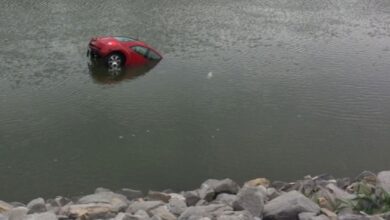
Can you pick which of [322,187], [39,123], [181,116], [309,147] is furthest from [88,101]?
[322,187]

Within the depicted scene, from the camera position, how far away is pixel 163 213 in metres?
10.5

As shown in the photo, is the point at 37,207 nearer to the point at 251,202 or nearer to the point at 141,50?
the point at 251,202

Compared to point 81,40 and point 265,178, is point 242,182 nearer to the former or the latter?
point 265,178

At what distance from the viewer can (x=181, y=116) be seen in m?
17.2

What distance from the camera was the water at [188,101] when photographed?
1436 cm

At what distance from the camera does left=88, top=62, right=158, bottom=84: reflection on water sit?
2067 centimetres

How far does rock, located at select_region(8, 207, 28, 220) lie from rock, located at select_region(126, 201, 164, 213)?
211 centimetres

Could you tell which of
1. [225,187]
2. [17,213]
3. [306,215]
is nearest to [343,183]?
[225,187]

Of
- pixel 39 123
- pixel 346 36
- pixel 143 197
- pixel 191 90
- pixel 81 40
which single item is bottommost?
pixel 143 197

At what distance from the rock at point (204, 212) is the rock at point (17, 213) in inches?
123

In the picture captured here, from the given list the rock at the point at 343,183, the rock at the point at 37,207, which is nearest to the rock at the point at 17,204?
the rock at the point at 37,207

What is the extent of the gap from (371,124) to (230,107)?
473 centimetres

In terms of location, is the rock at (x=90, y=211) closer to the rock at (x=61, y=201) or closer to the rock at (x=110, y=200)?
the rock at (x=110, y=200)

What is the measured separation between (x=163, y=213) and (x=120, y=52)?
38.8 ft
